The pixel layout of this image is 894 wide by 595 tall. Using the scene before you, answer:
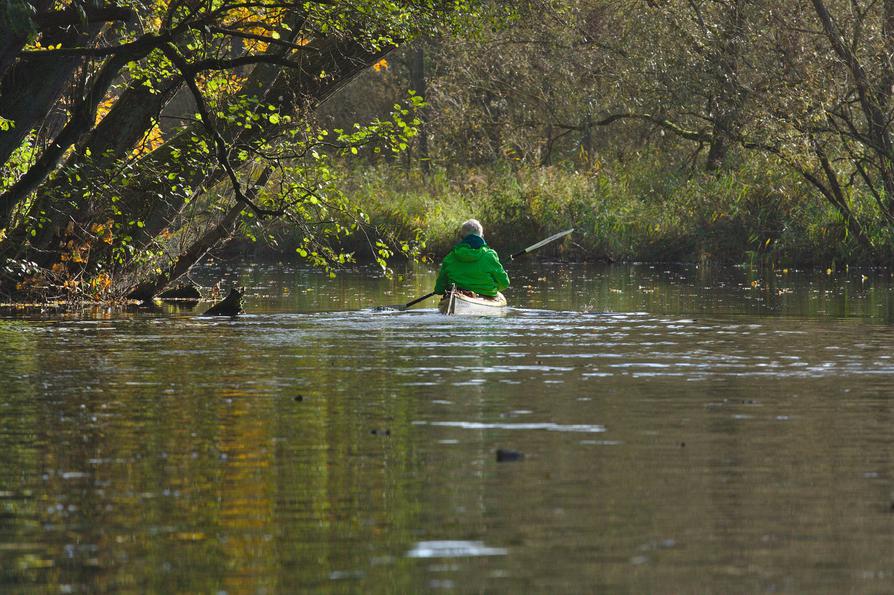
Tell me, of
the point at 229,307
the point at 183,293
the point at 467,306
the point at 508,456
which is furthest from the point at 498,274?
the point at 508,456

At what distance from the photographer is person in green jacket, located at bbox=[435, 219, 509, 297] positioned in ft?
72.5

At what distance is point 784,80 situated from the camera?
31281mm

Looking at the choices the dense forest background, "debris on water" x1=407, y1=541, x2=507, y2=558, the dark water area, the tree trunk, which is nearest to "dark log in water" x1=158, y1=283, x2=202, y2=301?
the dense forest background

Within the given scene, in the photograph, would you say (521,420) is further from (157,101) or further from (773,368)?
(157,101)

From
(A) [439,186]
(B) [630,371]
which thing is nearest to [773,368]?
(B) [630,371]

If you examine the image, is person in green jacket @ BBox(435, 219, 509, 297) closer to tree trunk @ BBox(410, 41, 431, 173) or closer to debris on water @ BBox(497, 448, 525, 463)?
debris on water @ BBox(497, 448, 525, 463)

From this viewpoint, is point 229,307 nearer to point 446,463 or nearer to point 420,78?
point 446,463

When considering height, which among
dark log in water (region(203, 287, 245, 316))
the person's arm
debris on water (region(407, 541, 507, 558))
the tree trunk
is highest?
the tree trunk

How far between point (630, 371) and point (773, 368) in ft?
4.30

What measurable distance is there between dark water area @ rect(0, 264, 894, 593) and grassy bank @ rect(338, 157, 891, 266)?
58.9 ft

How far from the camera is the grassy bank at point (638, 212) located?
35781mm

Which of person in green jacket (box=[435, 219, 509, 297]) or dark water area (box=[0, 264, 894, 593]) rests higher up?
person in green jacket (box=[435, 219, 509, 297])

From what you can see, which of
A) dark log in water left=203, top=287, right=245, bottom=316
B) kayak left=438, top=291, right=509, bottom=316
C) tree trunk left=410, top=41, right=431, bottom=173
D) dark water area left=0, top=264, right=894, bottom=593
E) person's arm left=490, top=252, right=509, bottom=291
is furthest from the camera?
tree trunk left=410, top=41, right=431, bottom=173

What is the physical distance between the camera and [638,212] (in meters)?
39.3
